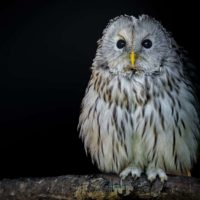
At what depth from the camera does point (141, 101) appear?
227cm

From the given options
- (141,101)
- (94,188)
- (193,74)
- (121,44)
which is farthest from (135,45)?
(94,188)

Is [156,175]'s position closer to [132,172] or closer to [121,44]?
[132,172]

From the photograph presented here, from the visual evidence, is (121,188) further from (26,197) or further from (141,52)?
(141,52)

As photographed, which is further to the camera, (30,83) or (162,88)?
(30,83)

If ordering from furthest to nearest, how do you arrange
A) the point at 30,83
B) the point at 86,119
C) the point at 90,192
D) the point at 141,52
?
the point at 30,83, the point at 86,119, the point at 141,52, the point at 90,192

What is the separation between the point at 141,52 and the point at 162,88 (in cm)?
18

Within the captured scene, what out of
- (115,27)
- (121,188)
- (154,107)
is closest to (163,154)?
(154,107)

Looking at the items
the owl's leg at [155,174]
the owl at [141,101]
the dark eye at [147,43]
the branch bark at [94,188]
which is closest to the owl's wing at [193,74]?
the owl at [141,101]

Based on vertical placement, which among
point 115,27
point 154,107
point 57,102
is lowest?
point 154,107

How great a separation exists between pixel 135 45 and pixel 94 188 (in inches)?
24.5

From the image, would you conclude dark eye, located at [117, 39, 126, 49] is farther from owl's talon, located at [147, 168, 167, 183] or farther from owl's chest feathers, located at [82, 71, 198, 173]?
owl's talon, located at [147, 168, 167, 183]

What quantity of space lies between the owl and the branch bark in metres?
0.17

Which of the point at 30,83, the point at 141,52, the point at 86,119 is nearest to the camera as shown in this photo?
the point at 141,52

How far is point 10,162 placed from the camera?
2754 mm
